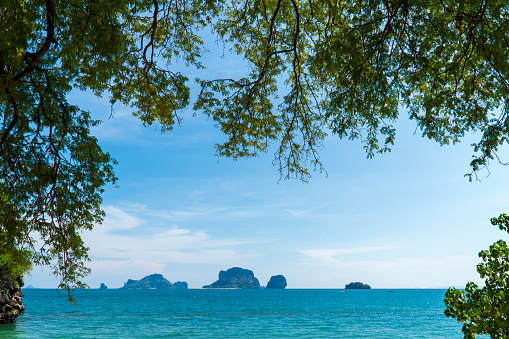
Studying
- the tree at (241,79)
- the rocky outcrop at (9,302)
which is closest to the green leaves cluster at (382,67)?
the tree at (241,79)

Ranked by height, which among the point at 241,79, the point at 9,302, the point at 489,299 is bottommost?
the point at 9,302

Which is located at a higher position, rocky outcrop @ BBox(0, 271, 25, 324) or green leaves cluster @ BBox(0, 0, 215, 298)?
green leaves cluster @ BBox(0, 0, 215, 298)

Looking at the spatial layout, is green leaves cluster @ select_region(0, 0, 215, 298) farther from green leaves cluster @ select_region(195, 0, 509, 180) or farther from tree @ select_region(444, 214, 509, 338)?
tree @ select_region(444, 214, 509, 338)

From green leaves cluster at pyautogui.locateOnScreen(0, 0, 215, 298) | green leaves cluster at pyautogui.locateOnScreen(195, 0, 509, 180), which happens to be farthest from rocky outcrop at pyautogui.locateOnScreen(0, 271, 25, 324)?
green leaves cluster at pyautogui.locateOnScreen(195, 0, 509, 180)

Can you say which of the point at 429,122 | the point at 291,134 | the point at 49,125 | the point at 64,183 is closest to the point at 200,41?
the point at 291,134

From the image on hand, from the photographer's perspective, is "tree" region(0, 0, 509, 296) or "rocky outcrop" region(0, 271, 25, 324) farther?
"rocky outcrop" region(0, 271, 25, 324)

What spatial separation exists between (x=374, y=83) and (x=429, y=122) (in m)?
1.25

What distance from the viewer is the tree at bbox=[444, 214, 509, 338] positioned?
595cm

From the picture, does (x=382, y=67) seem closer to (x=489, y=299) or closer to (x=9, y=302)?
(x=489, y=299)

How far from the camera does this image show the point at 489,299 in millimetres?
6164

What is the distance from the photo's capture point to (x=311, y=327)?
33750mm

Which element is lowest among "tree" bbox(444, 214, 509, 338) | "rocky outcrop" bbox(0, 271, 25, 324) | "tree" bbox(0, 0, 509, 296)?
"rocky outcrop" bbox(0, 271, 25, 324)

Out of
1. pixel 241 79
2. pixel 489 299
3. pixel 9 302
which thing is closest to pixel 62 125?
pixel 241 79

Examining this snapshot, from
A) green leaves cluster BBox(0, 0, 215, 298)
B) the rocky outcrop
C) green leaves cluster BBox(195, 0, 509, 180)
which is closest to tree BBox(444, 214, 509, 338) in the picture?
green leaves cluster BBox(195, 0, 509, 180)
